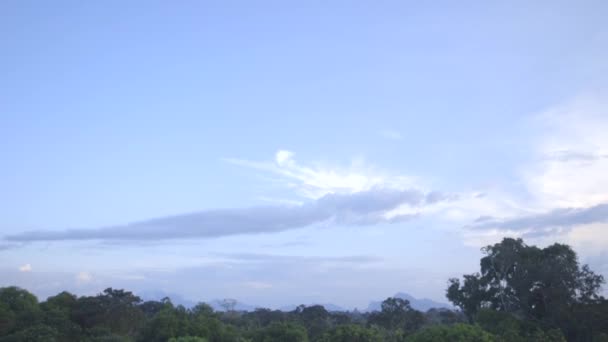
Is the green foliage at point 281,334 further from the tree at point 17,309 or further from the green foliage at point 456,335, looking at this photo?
the tree at point 17,309

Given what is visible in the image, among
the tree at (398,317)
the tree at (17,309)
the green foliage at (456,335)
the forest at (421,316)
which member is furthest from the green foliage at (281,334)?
the tree at (398,317)

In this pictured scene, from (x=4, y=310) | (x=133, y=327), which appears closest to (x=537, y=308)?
(x=133, y=327)

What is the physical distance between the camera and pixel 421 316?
189 feet

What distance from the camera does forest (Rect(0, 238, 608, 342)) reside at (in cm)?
3222

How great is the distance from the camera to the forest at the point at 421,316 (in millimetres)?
32219

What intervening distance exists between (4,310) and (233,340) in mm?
17456

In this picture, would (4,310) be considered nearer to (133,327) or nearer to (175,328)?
(133,327)

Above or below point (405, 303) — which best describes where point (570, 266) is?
above

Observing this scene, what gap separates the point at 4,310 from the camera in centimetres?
3916

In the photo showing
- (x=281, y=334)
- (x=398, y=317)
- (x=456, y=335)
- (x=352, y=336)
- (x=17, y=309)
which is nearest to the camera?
(x=456, y=335)

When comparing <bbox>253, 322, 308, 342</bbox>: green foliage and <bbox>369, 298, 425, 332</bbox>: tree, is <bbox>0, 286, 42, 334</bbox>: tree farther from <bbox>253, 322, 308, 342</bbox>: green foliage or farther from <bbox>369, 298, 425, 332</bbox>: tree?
<bbox>369, 298, 425, 332</bbox>: tree

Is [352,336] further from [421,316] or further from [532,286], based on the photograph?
[421,316]

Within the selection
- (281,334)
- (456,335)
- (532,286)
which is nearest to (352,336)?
(281,334)

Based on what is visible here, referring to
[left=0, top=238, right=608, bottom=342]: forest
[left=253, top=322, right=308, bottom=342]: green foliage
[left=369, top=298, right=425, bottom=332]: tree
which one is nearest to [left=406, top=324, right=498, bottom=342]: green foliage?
[left=0, top=238, right=608, bottom=342]: forest
